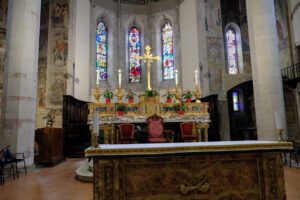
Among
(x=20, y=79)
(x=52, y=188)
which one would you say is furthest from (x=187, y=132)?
(x=20, y=79)

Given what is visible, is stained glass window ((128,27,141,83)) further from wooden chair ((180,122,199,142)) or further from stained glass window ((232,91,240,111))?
wooden chair ((180,122,199,142))

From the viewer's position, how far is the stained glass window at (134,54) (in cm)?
1697

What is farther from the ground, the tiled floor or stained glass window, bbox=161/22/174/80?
stained glass window, bbox=161/22/174/80

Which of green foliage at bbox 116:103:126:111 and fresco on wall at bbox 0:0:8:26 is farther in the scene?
fresco on wall at bbox 0:0:8:26

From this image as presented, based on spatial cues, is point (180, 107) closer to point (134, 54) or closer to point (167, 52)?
point (167, 52)

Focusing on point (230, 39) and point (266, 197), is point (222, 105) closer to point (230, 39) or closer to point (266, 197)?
point (230, 39)

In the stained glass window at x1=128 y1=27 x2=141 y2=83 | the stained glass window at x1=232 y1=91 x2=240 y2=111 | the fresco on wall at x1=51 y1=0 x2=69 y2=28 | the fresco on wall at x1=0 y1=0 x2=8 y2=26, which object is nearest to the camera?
the fresco on wall at x1=0 y1=0 x2=8 y2=26

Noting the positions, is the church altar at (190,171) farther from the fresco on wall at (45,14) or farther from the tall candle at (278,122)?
the fresco on wall at (45,14)

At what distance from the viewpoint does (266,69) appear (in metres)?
8.58

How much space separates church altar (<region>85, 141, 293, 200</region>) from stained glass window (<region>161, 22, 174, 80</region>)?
13131mm

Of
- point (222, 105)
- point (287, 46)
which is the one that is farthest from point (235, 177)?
point (287, 46)

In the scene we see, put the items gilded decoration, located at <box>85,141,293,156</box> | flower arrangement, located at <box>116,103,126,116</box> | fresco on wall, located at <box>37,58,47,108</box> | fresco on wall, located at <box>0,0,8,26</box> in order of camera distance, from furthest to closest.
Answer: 1. fresco on wall, located at <box>37,58,47,108</box>
2. fresco on wall, located at <box>0,0,8,26</box>
3. flower arrangement, located at <box>116,103,126,116</box>
4. gilded decoration, located at <box>85,141,293,156</box>

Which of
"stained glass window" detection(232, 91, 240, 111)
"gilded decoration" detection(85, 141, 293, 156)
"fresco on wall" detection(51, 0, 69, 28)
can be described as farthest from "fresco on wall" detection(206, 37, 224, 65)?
"gilded decoration" detection(85, 141, 293, 156)

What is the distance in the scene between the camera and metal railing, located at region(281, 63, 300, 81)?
41.2 feet
